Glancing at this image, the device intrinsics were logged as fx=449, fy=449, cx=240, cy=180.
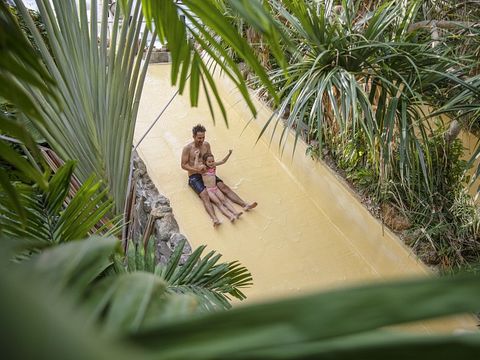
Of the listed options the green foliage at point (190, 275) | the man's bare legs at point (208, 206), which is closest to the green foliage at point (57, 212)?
the green foliage at point (190, 275)

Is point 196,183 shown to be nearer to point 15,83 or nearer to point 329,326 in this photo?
point 15,83

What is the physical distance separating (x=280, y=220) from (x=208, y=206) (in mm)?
584

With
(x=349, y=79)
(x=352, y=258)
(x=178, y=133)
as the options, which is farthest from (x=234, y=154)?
(x=349, y=79)

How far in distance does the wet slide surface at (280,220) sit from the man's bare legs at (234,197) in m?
0.06

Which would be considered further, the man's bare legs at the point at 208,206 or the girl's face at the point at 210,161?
the girl's face at the point at 210,161

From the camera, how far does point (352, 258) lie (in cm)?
334

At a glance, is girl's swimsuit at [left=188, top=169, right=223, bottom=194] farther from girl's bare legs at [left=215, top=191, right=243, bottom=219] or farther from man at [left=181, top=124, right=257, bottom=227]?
girl's bare legs at [left=215, top=191, right=243, bottom=219]

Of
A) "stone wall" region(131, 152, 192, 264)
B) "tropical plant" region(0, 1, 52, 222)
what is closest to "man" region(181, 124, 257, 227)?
"stone wall" region(131, 152, 192, 264)

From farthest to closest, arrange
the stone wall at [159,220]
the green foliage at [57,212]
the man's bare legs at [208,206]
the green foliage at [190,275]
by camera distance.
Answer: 1. the man's bare legs at [208,206]
2. the stone wall at [159,220]
3. the green foliage at [190,275]
4. the green foliage at [57,212]

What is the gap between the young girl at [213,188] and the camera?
11.6 ft

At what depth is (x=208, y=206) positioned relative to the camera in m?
3.51

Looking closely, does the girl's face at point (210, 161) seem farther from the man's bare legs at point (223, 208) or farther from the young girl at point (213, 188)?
the man's bare legs at point (223, 208)

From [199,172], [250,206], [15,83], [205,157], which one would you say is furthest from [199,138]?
[15,83]

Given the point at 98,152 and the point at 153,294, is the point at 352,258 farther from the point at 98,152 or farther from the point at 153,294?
the point at 153,294
